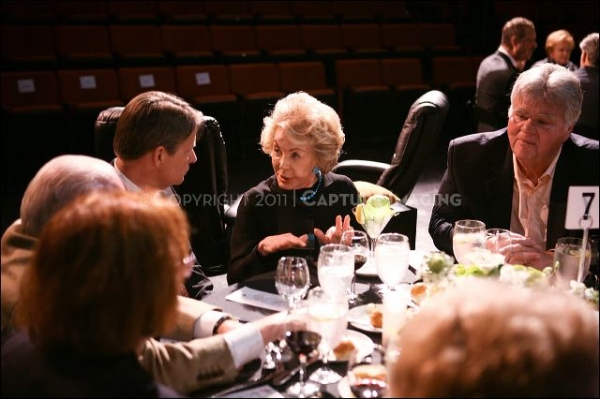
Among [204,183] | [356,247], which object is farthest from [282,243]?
[204,183]

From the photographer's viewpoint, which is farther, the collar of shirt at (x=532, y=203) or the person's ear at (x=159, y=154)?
the collar of shirt at (x=532, y=203)

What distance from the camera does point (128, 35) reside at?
25.4 feet

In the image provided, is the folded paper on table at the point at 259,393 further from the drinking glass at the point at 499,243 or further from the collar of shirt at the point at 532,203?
the collar of shirt at the point at 532,203

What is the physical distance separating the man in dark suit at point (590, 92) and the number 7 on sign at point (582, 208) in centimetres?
380

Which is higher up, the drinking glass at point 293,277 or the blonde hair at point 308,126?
the blonde hair at point 308,126

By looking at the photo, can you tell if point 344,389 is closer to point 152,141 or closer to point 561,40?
point 152,141

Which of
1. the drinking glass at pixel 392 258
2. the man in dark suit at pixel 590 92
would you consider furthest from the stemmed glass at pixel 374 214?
the man in dark suit at pixel 590 92

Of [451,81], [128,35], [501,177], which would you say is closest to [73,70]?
[128,35]

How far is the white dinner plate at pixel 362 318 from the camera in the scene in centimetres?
178

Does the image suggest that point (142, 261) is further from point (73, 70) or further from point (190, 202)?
point (73, 70)

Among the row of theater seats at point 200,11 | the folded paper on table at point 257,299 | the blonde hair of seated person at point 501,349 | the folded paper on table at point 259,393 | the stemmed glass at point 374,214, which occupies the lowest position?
the folded paper on table at point 259,393

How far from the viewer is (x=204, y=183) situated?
A: 348cm

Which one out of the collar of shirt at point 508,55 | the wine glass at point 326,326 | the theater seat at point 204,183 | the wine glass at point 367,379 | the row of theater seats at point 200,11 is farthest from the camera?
the row of theater seats at point 200,11

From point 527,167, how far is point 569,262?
2.33ft
